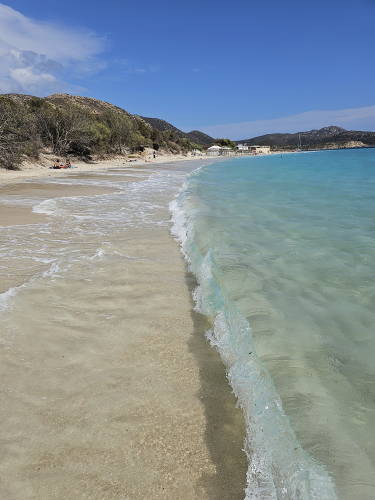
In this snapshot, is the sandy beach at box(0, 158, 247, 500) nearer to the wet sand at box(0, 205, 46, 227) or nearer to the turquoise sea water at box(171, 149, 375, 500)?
the turquoise sea water at box(171, 149, 375, 500)

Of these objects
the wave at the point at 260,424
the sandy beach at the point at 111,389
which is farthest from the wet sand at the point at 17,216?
the wave at the point at 260,424

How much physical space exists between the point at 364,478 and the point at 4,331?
3.38 metres

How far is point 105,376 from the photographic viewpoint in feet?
10.3

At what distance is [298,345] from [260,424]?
1.22m

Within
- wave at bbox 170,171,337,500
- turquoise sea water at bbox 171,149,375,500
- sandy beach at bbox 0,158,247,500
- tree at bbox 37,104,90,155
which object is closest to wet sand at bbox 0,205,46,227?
sandy beach at bbox 0,158,247,500

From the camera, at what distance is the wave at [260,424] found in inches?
79.7

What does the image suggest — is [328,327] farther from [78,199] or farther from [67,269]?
[78,199]

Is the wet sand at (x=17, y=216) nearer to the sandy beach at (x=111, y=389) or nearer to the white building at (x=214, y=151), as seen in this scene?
the sandy beach at (x=111, y=389)

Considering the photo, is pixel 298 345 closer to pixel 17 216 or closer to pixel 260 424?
pixel 260 424

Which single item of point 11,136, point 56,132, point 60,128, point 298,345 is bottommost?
point 298,345

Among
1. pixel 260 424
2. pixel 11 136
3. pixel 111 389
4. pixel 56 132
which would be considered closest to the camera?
pixel 260 424

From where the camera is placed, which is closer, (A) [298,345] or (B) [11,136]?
(A) [298,345]

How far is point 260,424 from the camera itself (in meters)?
2.52

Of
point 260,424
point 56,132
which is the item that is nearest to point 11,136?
point 56,132
